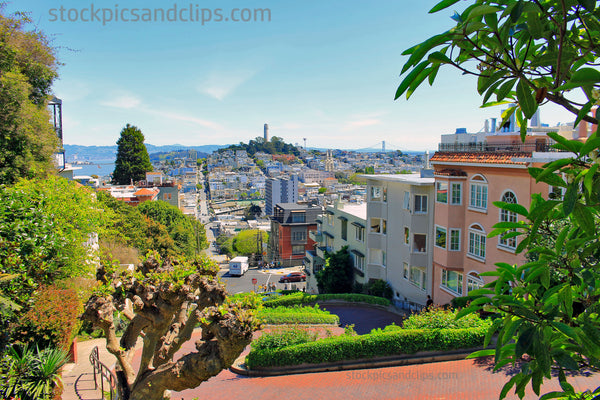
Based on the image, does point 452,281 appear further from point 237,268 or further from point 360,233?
point 237,268

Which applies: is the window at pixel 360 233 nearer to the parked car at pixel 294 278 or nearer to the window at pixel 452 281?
the window at pixel 452 281

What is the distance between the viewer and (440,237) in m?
21.4

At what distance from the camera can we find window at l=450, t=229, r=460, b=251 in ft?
67.0

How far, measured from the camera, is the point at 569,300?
2.32 metres

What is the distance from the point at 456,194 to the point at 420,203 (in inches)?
122

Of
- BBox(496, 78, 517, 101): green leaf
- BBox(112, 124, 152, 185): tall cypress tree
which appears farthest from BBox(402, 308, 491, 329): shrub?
BBox(112, 124, 152, 185): tall cypress tree

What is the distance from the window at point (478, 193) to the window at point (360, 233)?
35.2 feet

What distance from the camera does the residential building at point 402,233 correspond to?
23.1 meters

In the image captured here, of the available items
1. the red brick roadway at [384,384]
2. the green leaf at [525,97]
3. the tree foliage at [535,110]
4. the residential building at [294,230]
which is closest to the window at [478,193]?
the red brick roadway at [384,384]

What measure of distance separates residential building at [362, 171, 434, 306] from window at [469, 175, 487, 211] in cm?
307

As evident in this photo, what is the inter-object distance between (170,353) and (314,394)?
505 cm

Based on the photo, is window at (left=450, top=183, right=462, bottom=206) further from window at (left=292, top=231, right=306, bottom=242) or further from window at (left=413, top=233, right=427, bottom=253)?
window at (left=292, top=231, right=306, bottom=242)

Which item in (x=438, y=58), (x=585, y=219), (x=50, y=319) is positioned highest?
(x=438, y=58)

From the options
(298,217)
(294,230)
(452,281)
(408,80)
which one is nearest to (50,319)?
(408,80)
